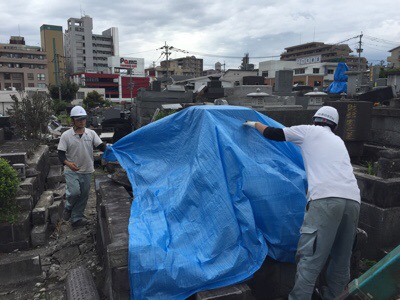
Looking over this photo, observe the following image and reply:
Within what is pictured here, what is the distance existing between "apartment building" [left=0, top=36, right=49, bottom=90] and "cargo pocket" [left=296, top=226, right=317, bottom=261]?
65.7m

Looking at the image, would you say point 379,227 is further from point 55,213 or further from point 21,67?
point 21,67

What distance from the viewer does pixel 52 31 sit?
75.9 meters

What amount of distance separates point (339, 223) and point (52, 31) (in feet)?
284

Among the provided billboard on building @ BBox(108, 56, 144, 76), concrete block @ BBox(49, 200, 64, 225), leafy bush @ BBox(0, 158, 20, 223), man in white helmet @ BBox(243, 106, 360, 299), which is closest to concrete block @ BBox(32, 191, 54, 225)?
concrete block @ BBox(49, 200, 64, 225)

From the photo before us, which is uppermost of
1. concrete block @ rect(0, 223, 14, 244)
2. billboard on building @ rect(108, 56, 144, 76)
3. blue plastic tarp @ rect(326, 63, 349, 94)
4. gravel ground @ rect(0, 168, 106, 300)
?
billboard on building @ rect(108, 56, 144, 76)

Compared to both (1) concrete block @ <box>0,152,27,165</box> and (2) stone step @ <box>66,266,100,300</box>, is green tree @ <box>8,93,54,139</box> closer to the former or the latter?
(1) concrete block @ <box>0,152,27,165</box>

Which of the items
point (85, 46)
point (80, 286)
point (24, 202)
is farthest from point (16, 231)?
point (85, 46)

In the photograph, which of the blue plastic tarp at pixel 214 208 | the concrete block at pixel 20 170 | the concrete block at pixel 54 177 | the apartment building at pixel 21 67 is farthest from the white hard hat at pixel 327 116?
the apartment building at pixel 21 67

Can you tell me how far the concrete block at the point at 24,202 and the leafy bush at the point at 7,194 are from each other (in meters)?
0.08

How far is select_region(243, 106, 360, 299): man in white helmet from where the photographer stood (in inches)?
101

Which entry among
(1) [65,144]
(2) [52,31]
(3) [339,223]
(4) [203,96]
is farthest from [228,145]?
(2) [52,31]

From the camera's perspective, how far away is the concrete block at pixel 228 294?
2.33 m

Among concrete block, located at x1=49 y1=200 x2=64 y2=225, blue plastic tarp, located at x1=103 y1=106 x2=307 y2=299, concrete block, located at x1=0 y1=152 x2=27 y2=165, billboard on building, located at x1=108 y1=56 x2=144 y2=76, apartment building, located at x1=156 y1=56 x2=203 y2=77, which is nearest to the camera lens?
blue plastic tarp, located at x1=103 y1=106 x2=307 y2=299

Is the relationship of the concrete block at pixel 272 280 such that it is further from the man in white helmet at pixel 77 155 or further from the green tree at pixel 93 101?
the green tree at pixel 93 101
